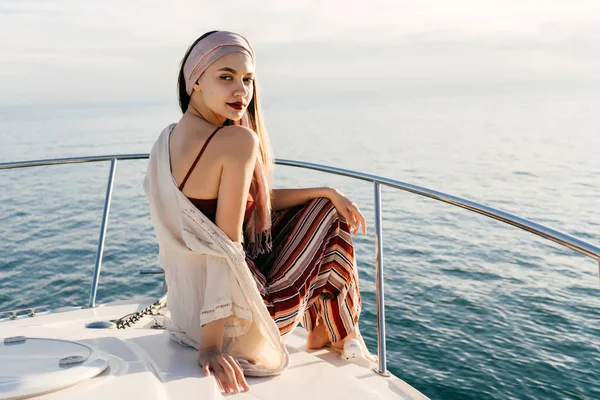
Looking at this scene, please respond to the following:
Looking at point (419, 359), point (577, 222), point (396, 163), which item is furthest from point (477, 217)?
point (396, 163)

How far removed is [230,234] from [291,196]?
470 mm

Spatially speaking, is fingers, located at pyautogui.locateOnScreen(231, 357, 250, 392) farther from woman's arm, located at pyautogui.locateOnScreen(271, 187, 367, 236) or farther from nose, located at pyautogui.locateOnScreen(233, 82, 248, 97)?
nose, located at pyautogui.locateOnScreen(233, 82, 248, 97)

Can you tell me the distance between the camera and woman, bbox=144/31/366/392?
5.81 feet

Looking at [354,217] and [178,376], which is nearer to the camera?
[178,376]

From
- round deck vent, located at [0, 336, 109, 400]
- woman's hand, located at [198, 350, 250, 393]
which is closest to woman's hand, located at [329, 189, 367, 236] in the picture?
woman's hand, located at [198, 350, 250, 393]

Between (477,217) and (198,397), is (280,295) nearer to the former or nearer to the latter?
(198,397)

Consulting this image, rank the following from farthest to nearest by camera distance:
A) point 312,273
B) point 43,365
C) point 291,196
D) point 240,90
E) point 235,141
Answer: point 291,196
point 312,273
point 240,90
point 235,141
point 43,365

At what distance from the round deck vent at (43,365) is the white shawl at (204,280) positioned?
0.33 meters

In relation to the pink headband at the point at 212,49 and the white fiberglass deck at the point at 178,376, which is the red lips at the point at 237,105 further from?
the white fiberglass deck at the point at 178,376

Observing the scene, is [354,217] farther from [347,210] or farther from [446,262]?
[446,262]

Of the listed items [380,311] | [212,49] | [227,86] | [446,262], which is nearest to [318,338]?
[380,311]

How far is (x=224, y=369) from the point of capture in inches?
66.5

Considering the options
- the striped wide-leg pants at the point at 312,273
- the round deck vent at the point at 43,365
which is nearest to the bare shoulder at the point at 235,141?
A: the striped wide-leg pants at the point at 312,273

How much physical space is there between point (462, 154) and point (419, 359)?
1573cm
